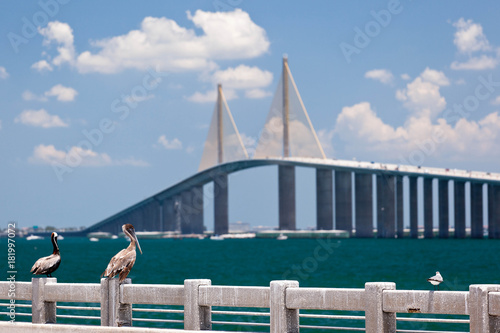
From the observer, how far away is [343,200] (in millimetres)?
149500

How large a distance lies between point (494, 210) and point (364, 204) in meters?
22.5

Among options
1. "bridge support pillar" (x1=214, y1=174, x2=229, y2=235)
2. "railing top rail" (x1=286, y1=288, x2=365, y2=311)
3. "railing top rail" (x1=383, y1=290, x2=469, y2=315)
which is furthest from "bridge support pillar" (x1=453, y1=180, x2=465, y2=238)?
"railing top rail" (x1=383, y1=290, x2=469, y2=315)

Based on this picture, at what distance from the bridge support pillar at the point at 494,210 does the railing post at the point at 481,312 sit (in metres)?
135

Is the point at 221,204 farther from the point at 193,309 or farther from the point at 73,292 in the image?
the point at 193,309

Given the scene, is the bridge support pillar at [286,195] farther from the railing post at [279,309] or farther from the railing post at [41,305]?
the railing post at [279,309]

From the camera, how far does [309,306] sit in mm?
11711

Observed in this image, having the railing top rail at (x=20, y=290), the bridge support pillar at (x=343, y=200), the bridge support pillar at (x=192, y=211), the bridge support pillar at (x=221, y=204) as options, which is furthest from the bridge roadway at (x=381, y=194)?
the railing top rail at (x=20, y=290)

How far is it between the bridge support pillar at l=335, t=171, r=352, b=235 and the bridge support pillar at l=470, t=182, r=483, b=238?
21266 mm

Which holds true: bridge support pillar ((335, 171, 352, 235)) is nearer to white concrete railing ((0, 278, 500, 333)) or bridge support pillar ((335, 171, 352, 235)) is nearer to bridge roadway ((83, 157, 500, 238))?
bridge roadway ((83, 157, 500, 238))

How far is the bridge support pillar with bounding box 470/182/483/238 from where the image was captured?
142 meters

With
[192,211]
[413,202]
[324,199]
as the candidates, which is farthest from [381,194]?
[192,211]

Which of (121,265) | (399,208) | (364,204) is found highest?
(364,204)

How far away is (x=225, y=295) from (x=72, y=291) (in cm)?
285

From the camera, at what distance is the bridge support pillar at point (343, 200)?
146125mm
